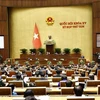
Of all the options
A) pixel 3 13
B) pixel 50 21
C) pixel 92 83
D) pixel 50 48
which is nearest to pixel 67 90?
pixel 92 83

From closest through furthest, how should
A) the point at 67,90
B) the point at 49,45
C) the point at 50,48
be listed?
the point at 67,90
the point at 50,48
the point at 49,45

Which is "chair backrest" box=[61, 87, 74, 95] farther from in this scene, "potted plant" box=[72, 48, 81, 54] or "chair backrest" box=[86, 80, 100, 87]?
"potted plant" box=[72, 48, 81, 54]

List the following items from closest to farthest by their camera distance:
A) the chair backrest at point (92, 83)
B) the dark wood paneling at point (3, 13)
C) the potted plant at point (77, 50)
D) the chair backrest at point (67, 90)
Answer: the chair backrest at point (67, 90) < the chair backrest at point (92, 83) < the potted plant at point (77, 50) < the dark wood paneling at point (3, 13)

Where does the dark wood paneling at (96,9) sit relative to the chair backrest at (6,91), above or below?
above

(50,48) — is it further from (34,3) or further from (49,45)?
(34,3)

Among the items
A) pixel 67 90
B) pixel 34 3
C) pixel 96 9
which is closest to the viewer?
pixel 67 90

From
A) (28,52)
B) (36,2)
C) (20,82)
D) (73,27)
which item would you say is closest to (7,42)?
(28,52)

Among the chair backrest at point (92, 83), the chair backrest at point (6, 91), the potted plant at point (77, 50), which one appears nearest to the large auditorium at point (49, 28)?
the potted plant at point (77, 50)

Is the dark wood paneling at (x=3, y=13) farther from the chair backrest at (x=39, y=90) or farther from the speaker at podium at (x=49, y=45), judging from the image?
the chair backrest at (x=39, y=90)

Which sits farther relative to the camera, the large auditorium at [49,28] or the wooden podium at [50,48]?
the wooden podium at [50,48]

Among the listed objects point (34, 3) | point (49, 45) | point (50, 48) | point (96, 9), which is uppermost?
point (34, 3)

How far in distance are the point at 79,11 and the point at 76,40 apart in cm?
217

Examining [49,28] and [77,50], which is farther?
[49,28]

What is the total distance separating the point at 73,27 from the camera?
21.4 m
